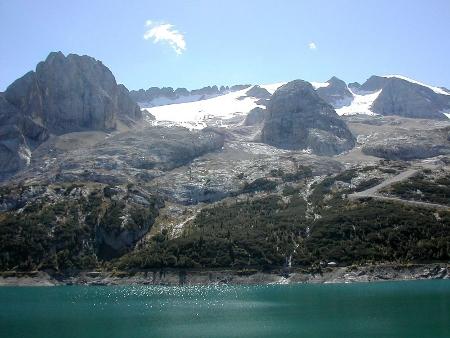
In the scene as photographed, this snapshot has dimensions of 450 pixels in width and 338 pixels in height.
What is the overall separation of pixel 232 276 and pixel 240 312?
5757 cm

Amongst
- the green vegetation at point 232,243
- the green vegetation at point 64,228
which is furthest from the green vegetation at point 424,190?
the green vegetation at point 64,228

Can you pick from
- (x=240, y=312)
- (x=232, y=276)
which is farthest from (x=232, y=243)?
(x=240, y=312)

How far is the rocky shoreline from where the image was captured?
134 meters

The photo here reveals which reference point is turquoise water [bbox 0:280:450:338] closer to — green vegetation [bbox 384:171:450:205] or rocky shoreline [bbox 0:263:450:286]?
rocky shoreline [bbox 0:263:450:286]

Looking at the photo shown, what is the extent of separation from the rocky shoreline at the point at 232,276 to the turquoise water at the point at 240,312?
10044 mm

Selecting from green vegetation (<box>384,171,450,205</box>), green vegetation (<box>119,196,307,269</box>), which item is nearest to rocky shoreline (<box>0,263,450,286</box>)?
green vegetation (<box>119,196,307,269</box>)

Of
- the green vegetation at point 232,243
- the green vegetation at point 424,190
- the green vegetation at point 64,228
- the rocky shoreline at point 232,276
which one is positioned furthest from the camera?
the green vegetation at point 424,190

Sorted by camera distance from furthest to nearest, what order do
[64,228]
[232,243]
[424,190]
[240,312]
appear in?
[424,190], [64,228], [232,243], [240,312]

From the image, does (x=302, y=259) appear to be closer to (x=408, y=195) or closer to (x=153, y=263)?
(x=153, y=263)

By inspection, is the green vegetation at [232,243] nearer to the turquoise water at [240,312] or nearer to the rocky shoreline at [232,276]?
the rocky shoreline at [232,276]

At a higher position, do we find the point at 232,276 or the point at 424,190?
the point at 424,190

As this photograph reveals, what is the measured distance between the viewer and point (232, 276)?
14412cm

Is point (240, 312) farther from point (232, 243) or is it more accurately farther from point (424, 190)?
point (424, 190)

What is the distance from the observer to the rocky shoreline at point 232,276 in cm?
13412
